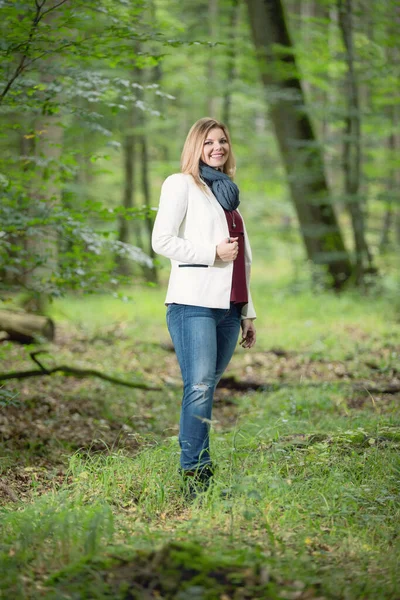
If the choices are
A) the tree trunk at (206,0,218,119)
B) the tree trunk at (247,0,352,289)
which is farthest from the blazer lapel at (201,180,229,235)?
the tree trunk at (206,0,218,119)

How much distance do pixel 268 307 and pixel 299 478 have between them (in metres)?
9.78

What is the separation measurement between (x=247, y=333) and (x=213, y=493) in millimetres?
1159

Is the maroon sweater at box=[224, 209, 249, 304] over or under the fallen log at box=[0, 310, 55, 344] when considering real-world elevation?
over

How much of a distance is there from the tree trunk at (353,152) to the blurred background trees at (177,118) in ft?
0.11

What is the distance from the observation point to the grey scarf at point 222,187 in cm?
416

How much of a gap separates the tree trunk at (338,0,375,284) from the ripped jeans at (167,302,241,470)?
33.0 feet

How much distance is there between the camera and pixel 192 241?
4.09 metres

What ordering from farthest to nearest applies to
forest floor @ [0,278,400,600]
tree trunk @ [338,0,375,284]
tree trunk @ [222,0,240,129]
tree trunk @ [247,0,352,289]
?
tree trunk @ [222,0,240,129]
tree trunk @ [247,0,352,289]
tree trunk @ [338,0,375,284]
forest floor @ [0,278,400,600]

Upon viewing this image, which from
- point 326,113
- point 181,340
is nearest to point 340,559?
point 181,340

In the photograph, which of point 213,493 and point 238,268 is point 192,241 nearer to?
point 238,268

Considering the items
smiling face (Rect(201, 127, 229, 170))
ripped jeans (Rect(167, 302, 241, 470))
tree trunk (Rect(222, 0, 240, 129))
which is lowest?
ripped jeans (Rect(167, 302, 241, 470))

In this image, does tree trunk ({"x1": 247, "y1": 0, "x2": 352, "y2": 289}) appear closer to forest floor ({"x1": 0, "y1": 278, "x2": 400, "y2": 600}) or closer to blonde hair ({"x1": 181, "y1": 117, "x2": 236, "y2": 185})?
forest floor ({"x1": 0, "y1": 278, "x2": 400, "y2": 600})

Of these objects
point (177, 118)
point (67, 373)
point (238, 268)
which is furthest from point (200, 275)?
point (177, 118)

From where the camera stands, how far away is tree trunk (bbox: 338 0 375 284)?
13.4 metres
